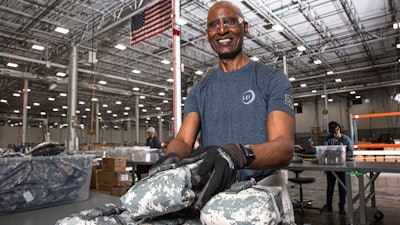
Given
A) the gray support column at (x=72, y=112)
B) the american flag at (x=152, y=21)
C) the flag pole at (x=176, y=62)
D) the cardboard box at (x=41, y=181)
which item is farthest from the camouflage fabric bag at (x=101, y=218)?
the gray support column at (x=72, y=112)

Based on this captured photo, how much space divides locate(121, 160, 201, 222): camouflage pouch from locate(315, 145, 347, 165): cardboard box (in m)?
4.40

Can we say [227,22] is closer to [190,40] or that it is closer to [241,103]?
[241,103]

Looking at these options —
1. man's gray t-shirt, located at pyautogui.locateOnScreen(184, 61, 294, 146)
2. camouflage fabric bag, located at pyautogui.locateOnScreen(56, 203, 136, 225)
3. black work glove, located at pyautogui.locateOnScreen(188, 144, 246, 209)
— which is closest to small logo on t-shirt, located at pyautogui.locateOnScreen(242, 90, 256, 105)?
man's gray t-shirt, located at pyautogui.locateOnScreen(184, 61, 294, 146)

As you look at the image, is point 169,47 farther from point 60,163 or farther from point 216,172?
point 216,172

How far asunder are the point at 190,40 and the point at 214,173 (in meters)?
13.2

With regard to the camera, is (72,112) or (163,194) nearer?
(163,194)

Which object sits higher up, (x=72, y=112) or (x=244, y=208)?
(x=72, y=112)

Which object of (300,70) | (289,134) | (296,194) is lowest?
(296,194)

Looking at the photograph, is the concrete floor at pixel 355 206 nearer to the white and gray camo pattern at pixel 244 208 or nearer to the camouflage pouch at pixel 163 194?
the white and gray camo pattern at pixel 244 208

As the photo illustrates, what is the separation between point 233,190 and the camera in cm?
85

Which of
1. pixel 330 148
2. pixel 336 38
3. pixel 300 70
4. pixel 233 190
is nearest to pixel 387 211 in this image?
pixel 330 148

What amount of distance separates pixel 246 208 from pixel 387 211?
283 inches

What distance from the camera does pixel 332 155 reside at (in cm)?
475

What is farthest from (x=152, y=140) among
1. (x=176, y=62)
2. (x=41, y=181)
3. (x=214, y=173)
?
(x=214, y=173)
